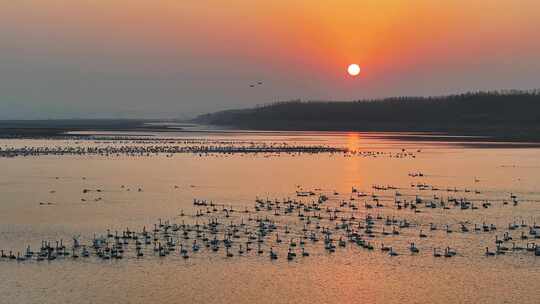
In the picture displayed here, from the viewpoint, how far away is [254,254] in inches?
999

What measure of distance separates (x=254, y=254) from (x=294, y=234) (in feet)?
11.7

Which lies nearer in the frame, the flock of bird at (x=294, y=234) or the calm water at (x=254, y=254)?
the calm water at (x=254, y=254)

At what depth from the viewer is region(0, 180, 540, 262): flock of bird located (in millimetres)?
25562

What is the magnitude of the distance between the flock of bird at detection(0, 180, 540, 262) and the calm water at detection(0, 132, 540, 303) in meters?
0.26

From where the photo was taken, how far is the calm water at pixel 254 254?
21359 mm

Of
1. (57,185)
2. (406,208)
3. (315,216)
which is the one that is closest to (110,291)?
(315,216)

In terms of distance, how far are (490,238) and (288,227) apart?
24.4 ft

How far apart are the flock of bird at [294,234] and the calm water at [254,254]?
0.26 m

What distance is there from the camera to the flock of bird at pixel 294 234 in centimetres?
2556

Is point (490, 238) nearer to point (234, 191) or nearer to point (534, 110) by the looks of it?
point (234, 191)

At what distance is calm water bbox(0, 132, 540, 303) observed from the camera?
2136cm

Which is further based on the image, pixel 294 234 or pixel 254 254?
pixel 294 234

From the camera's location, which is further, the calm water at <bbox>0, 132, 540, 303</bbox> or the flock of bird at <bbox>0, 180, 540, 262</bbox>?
the flock of bird at <bbox>0, 180, 540, 262</bbox>

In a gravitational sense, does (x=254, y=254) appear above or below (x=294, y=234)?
below
